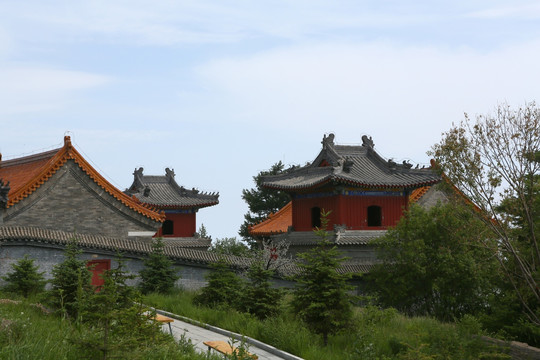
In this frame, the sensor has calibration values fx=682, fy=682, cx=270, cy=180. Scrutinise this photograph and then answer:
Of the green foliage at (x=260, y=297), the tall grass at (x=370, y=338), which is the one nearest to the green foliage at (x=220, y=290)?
the green foliage at (x=260, y=297)

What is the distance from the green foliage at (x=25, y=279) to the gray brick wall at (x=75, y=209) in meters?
5.97

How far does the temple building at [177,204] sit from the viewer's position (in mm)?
43375

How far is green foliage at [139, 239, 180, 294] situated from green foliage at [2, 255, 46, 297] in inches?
133

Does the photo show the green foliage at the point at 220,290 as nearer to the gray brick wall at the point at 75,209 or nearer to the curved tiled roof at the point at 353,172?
the gray brick wall at the point at 75,209

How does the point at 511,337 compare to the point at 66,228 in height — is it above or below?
below

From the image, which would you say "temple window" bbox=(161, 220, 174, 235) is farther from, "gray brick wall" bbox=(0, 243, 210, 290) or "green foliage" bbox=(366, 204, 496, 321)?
"green foliage" bbox=(366, 204, 496, 321)

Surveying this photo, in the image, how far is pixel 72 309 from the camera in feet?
50.2

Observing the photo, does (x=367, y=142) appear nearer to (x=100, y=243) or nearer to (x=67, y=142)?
(x=67, y=142)

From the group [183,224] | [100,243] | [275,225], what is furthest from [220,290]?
[183,224]

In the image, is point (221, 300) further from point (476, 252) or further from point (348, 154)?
point (348, 154)

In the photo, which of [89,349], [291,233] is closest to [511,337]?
[89,349]

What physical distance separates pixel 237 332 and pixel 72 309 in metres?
3.75

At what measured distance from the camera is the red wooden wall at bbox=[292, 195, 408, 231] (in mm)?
30242

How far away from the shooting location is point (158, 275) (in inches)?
897
